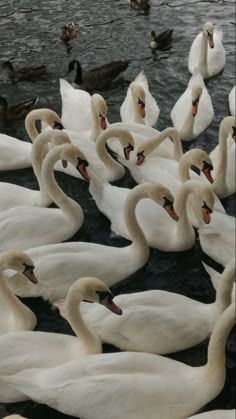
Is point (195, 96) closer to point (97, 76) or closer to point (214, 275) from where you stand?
point (97, 76)

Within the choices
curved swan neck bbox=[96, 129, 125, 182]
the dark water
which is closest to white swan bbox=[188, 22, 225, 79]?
the dark water

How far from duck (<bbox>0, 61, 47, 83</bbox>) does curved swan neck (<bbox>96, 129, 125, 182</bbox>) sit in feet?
13.8

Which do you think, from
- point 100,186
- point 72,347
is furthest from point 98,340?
point 100,186

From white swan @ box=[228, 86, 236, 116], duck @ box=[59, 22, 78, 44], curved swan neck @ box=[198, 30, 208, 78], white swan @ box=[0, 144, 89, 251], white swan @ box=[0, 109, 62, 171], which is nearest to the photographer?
white swan @ box=[0, 144, 89, 251]

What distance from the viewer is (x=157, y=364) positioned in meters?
6.00

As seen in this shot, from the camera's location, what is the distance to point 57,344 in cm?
646

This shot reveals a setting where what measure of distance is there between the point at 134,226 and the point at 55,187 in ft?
4.69

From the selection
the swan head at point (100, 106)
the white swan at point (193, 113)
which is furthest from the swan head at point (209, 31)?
the swan head at point (100, 106)

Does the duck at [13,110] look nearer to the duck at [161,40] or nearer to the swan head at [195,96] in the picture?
the swan head at [195,96]

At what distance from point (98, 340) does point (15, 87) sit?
7.90 m

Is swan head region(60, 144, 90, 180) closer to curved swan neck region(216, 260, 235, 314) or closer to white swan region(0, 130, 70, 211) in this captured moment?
white swan region(0, 130, 70, 211)

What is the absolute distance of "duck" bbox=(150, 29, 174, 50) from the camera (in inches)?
562

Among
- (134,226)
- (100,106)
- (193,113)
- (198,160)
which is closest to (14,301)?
(134,226)

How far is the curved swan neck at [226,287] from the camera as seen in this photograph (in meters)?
6.54
